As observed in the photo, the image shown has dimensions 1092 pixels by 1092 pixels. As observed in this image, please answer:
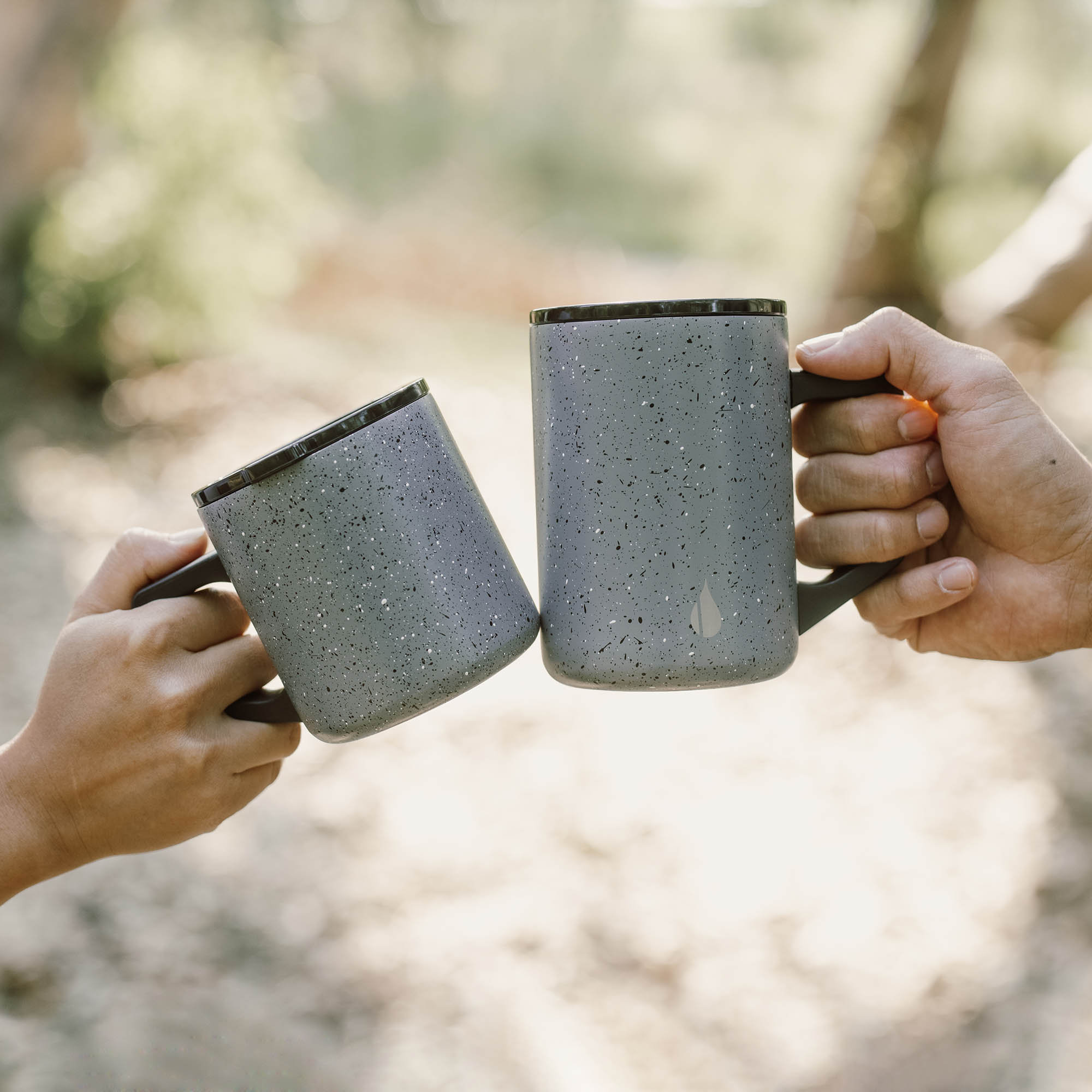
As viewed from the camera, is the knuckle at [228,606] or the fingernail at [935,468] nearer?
the knuckle at [228,606]

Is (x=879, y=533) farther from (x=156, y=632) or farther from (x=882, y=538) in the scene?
(x=156, y=632)

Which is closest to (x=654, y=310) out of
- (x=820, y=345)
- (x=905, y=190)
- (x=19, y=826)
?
(x=820, y=345)

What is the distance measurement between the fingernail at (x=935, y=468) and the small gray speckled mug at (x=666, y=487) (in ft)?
0.98

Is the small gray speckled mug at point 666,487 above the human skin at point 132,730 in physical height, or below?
above

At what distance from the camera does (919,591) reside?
1282 mm

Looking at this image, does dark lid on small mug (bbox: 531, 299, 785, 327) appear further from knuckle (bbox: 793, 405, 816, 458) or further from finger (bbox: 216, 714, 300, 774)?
finger (bbox: 216, 714, 300, 774)

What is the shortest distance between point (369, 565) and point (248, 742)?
1.08ft

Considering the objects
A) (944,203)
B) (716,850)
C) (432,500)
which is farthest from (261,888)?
(944,203)

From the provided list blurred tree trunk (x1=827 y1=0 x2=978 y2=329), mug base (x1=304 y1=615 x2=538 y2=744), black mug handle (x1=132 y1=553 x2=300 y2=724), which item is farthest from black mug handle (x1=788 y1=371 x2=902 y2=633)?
blurred tree trunk (x1=827 y1=0 x2=978 y2=329)

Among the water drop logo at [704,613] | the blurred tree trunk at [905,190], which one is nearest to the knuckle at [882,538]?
the water drop logo at [704,613]

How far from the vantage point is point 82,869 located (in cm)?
247

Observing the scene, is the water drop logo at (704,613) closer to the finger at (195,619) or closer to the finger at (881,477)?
the finger at (881,477)

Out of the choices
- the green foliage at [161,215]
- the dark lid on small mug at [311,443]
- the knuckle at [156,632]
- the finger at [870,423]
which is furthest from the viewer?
the green foliage at [161,215]

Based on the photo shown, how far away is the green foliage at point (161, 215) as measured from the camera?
17.3 ft
